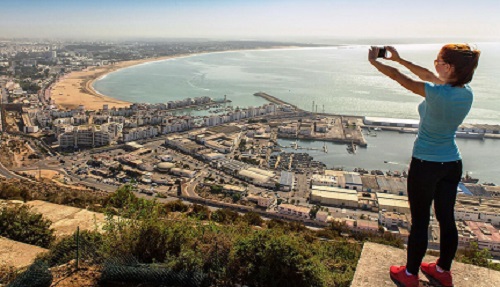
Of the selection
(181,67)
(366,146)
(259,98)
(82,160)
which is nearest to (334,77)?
(259,98)

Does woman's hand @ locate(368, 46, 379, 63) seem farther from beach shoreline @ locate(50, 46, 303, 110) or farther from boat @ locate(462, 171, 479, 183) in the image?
beach shoreline @ locate(50, 46, 303, 110)

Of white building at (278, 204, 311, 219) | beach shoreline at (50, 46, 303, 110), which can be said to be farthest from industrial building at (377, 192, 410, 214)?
beach shoreline at (50, 46, 303, 110)

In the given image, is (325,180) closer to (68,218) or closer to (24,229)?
(68,218)

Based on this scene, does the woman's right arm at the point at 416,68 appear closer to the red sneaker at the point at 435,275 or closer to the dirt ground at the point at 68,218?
the red sneaker at the point at 435,275

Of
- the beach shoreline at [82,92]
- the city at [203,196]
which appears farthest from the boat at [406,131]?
the beach shoreline at [82,92]

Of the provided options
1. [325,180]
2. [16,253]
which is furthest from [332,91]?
[16,253]

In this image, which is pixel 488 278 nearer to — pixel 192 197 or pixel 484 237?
pixel 484 237
